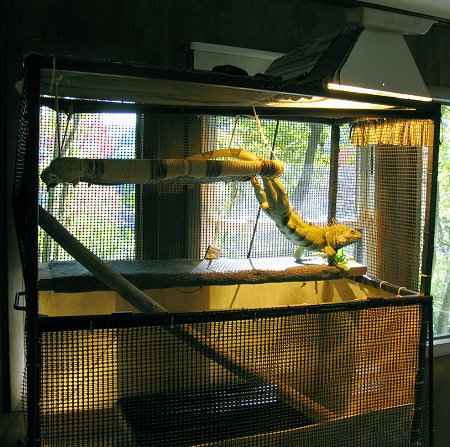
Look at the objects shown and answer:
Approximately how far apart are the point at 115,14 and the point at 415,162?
1.38 metres

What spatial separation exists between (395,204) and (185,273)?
975mm

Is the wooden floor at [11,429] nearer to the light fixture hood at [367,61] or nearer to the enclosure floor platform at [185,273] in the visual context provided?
the enclosure floor platform at [185,273]

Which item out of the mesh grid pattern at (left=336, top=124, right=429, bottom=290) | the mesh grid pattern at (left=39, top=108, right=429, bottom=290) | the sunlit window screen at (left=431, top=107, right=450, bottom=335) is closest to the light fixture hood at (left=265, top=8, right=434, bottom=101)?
the mesh grid pattern at (left=39, top=108, right=429, bottom=290)

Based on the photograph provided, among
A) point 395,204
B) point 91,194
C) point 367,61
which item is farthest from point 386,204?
point 91,194

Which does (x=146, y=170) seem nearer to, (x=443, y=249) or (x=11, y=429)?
(x=11, y=429)

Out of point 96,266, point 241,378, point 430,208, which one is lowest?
point 241,378

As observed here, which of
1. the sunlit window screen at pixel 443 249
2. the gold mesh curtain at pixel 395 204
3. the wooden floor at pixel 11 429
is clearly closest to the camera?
the wooden floor at pixel 11 429

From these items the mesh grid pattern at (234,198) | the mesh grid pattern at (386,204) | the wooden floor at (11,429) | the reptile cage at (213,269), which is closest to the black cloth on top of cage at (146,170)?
the reptile cage at (213,269)

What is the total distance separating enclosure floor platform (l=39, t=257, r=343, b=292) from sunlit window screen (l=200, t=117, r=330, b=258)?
0.13 m

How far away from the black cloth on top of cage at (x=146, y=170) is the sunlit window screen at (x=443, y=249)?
5.55 feet

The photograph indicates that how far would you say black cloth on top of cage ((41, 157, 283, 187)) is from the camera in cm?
160

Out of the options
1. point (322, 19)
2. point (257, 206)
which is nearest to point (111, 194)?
point (257, 206)

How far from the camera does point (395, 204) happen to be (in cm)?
237

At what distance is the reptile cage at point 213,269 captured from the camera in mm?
1407
